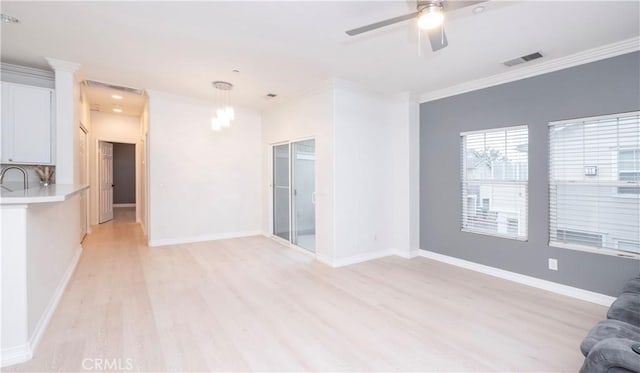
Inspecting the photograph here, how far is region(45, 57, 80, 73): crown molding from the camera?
3.76m

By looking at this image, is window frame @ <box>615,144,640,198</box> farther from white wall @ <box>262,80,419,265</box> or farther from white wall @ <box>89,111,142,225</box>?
white wall @ <box>89,111,142,225</box>

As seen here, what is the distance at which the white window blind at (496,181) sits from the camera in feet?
12.3

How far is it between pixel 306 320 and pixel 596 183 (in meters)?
3.46

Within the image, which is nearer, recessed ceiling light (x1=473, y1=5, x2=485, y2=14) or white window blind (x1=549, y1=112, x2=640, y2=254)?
recessed ceiling light (x1=473, y1=5, x2=485, y2=14)

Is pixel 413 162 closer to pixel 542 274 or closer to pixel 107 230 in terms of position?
pixel 542 274

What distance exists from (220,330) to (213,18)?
2.83m

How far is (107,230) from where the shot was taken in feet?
21.9

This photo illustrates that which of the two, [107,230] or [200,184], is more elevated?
[200,184]

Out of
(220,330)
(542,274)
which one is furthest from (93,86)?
(542,274)

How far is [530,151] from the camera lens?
3623mm

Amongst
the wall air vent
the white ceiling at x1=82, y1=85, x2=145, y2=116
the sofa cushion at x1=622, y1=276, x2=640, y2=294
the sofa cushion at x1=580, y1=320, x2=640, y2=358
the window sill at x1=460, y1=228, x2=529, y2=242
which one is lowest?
the sofa cushion at x1=580, y1=320, x2=640, y2=358

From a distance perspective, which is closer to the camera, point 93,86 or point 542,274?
point 542,274

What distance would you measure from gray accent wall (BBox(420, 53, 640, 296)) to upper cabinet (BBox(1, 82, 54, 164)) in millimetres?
5577

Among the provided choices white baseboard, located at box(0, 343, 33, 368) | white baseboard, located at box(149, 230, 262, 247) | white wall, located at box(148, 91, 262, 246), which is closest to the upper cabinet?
white wall, located at box(148, 91, 262, 246)
